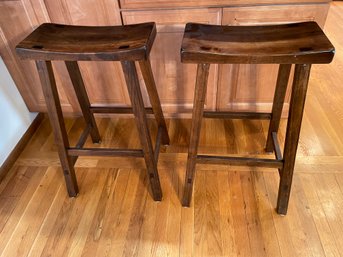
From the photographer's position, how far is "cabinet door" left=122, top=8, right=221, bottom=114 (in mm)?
1201

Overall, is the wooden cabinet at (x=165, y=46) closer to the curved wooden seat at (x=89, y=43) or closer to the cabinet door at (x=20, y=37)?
the cabinet door at (x=20, y=37)

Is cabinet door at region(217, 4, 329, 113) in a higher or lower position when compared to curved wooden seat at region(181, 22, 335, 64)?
lower

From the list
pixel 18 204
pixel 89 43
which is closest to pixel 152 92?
pixel 89 43

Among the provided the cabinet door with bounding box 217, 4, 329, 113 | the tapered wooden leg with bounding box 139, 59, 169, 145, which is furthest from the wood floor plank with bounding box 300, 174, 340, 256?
the tapered wooden leg with bounding box 139, 59, 169, 145

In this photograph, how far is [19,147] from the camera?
61.6 inches

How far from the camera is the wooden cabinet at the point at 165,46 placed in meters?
1.17

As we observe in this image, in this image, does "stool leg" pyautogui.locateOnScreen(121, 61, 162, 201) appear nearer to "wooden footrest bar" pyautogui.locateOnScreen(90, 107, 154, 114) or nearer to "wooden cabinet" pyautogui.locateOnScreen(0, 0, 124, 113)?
"wooden footrest bar" pyautogui.locateOnScreen(90, 107, 154, 114)

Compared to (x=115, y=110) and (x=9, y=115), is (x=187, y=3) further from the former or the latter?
(x=9, y=115)

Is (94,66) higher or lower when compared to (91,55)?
lower

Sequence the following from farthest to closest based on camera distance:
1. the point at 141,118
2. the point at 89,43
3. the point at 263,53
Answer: the point at 141,118 < the point at 89,43 < the point at 263,53

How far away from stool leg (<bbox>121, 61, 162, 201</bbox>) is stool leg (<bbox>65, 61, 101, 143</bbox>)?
0.40m

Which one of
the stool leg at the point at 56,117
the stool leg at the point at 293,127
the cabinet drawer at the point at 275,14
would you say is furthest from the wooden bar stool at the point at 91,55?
the stool leg at the point at 293,127

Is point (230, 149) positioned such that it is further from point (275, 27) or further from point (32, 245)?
point (32, 245)

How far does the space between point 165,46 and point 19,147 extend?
1.01 metres
